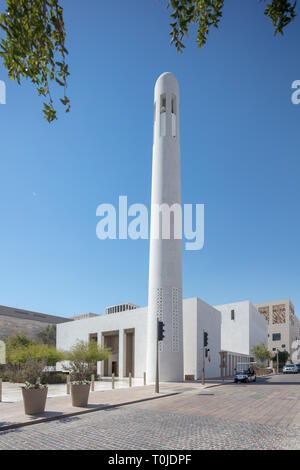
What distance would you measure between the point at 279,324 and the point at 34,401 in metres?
123

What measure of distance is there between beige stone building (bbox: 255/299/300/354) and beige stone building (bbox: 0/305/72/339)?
2764 inches

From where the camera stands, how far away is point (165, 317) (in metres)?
38.6

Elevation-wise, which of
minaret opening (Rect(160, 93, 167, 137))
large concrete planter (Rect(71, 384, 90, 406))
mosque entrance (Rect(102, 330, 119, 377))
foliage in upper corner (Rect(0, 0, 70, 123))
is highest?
minaret opening (Rect(160, 93, 167, 137))

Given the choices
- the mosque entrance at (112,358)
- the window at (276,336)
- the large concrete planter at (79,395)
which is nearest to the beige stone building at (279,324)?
the window at (276,336)

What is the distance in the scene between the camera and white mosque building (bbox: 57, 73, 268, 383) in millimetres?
38375

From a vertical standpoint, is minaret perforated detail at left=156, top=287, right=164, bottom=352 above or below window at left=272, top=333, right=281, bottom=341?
above

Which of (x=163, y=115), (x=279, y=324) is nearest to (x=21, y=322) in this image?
(x=163, y=115)

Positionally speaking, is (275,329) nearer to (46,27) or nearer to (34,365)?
(34,365)

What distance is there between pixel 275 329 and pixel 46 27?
13201cm

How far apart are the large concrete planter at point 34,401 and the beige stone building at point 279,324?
119m

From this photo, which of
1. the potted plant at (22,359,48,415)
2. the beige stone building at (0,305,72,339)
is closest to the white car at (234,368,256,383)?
the potted plant at (22,359,48,415)

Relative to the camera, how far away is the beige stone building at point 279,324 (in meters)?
123

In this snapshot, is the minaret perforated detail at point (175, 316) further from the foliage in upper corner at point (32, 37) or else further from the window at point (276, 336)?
the window at point (276, 336)

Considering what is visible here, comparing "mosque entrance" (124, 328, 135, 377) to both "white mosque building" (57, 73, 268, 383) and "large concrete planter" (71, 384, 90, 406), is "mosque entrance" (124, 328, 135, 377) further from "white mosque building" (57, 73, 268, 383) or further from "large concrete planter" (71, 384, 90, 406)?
"large concrete planter" (71, 384, 90, 406)
